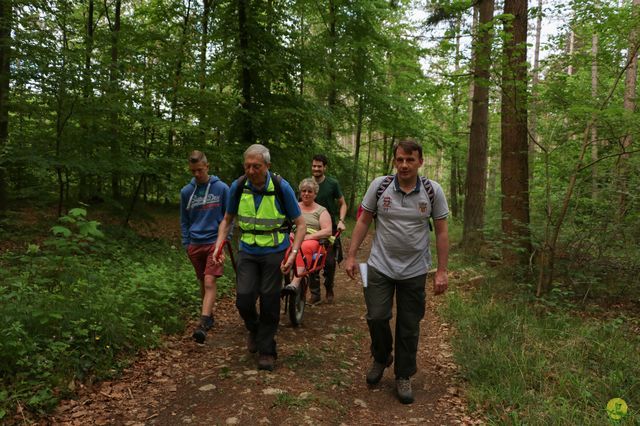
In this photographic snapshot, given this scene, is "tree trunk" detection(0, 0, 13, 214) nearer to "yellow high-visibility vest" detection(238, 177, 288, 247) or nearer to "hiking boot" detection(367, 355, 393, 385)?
"yellow high-visibility vest" detection(238, 177, 288, 247)

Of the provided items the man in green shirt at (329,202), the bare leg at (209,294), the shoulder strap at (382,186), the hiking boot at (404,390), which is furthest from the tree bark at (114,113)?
the hiking boot at (404,390)

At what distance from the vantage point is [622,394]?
370 cm

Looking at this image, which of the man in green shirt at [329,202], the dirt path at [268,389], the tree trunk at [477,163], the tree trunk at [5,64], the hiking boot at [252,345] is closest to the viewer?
the dirt path at [268,389]

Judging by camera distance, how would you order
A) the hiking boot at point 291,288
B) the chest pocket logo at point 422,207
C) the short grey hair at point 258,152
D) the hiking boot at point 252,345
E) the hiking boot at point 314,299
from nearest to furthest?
the chest pocket logo at point 422,207, the short grey hair at point 258,152, the hiking boot at point 252,345, the hiking boot at point 291,288, the hiking boot at point 314,299

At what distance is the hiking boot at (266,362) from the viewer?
13.8 ft

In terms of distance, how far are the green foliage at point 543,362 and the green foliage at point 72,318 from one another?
11.6 feet

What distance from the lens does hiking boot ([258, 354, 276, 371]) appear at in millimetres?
4215

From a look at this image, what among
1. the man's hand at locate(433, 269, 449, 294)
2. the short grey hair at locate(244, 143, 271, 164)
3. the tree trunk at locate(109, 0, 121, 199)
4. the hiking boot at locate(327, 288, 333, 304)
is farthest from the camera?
the tree trunk at locate(109, 0, 121, 199)

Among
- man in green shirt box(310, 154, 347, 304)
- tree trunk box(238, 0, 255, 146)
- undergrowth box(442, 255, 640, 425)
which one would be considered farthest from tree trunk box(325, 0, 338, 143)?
undergrowth box(442, 255, 640, 425)

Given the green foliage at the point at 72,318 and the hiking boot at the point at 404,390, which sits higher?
the green foliage at the point at 72,318

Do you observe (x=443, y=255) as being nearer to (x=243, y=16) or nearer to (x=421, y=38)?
(x=243, y=16)

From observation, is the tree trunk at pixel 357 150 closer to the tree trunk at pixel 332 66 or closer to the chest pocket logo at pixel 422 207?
the tree trunk at pixel 332 66

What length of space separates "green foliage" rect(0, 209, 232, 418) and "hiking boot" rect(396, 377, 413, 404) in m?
2.71

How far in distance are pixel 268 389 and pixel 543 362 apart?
2.72 metres
